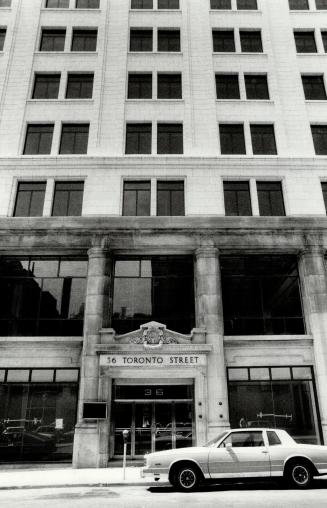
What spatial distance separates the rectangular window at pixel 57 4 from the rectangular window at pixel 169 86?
8.33 meters

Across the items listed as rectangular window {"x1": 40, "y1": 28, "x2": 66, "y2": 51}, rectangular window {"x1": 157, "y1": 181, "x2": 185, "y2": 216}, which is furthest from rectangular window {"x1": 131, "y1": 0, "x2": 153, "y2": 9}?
rectangular window {"x1": 157, "y1": 181, "x2": 185, "y2": 216}

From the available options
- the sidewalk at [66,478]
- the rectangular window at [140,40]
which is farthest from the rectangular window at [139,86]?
the sidewalk at [66,478]

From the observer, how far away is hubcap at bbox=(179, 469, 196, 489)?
34.7 feet

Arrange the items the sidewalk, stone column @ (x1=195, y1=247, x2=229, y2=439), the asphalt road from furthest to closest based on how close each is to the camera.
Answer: stone column @ (x1=195, y1=247, x2=229, y2=439), the sidewalk, the asphalt road

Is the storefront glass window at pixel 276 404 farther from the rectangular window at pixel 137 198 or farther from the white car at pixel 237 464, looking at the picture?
the rectangular window at pixel 137 198

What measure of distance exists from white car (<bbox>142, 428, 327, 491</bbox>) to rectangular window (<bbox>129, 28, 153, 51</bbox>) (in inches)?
913

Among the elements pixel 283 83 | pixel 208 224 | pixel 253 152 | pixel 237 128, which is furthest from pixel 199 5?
pixel 208 224

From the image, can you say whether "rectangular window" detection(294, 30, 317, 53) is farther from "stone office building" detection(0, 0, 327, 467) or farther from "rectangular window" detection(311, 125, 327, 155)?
"rectangular window" detection(311, 125, 327, 155)

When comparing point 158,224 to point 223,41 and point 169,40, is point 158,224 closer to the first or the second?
point 169,40

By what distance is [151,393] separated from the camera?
1797cm

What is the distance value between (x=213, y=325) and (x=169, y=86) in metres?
14.5

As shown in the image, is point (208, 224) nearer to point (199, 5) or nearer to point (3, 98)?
point (3, 98)

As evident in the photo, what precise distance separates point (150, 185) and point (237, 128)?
6.25 metres

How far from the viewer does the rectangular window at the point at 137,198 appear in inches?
826
